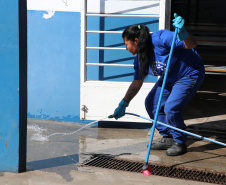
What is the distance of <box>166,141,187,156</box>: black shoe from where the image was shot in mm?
4820

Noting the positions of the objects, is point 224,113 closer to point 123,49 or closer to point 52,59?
point 123,49

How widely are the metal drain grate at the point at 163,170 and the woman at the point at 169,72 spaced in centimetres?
46

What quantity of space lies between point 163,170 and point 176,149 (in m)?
0.52

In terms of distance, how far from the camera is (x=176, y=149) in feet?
15.9

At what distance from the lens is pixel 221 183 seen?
4.09 m

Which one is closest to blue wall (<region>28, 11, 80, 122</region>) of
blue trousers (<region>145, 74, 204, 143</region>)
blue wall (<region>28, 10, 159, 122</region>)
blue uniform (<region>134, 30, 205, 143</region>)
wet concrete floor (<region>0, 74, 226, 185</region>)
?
blue wall (<region>28, 10, 159, 122</region>)

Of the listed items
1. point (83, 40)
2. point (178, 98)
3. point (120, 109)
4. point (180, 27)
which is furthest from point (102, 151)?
point (180, 27)

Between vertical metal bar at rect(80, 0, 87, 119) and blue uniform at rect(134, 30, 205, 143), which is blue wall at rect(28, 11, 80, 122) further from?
blue uniform at rect(134, 30, 205, 143)

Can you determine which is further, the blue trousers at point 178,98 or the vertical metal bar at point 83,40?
the vertical metal bar at point 83,40

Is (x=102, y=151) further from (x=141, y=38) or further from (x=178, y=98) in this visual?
(x=141, y=38)

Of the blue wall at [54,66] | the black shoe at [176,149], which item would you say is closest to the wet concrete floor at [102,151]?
the black shoe at [176,149]

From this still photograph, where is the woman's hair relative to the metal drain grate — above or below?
above

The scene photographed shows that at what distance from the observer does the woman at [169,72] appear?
4.43 meters

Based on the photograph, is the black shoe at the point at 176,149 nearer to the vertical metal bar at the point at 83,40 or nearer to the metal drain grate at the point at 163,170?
the metal drain grate at the point at 163,170
